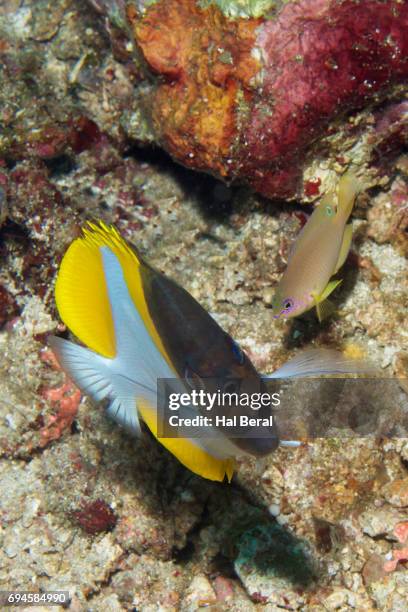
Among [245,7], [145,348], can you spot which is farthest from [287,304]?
[245,7]

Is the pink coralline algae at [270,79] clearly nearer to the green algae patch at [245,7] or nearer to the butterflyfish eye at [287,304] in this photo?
the green algae patch at [245,7]

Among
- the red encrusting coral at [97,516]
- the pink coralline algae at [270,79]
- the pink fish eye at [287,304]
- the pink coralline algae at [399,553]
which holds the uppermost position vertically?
the pink coralline algae at [270,79]

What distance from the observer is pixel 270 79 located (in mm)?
3436

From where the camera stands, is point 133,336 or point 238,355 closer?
point 238,355

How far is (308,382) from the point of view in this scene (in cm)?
367

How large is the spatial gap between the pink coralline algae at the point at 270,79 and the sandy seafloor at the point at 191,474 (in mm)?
674

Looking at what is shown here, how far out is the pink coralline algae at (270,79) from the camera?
10.8ft

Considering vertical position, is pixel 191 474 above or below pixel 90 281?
below

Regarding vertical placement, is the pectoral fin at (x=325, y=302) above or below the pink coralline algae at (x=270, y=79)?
below

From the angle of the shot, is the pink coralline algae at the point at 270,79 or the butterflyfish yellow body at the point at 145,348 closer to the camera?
the butterflyfish yellow body at the point at 145,348

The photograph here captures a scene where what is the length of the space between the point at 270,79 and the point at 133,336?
2151mm

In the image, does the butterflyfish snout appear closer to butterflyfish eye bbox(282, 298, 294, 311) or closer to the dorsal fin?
the dorsal fin

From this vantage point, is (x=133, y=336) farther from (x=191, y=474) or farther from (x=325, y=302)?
(x=191, y=474)

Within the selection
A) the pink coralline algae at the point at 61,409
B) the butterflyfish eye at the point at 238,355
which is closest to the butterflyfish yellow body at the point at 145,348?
the butterflyfish eye at the point at 238,355
